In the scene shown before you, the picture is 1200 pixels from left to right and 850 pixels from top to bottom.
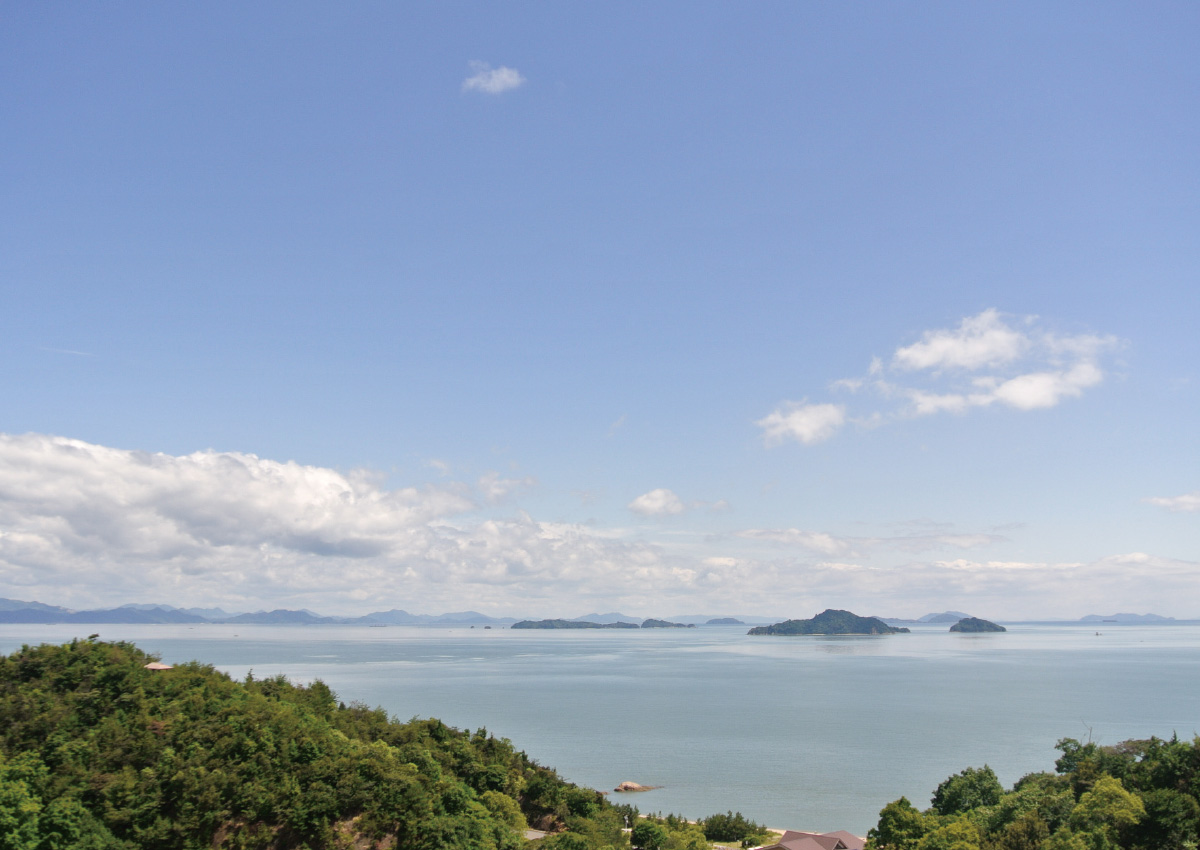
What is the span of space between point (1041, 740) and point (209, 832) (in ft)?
286

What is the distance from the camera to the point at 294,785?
3142 centimetres

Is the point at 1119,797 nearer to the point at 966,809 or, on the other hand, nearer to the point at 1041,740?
the point at 966,809

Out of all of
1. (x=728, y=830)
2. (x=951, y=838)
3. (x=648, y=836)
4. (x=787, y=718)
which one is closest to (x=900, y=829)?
(x=951, y=838)

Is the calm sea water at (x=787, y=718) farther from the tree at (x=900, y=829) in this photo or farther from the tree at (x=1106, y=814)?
the tree at (x=1106, y=814)

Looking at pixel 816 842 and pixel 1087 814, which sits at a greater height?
pixel 1087 814

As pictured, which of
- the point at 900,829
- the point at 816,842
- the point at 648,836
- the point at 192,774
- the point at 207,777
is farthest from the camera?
the point at 816,842

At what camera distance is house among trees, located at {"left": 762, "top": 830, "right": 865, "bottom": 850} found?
40.2 metres

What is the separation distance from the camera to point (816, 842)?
135ft

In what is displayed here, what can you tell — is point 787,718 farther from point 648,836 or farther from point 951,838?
point 951,838

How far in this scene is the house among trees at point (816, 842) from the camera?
40.2 meters

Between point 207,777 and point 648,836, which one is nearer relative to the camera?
point 207,777

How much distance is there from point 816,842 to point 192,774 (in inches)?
1299

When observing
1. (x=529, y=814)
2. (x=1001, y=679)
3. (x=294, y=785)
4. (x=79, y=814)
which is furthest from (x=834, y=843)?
(x=1001, y=679)

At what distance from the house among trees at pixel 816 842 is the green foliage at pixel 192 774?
1146 cm
